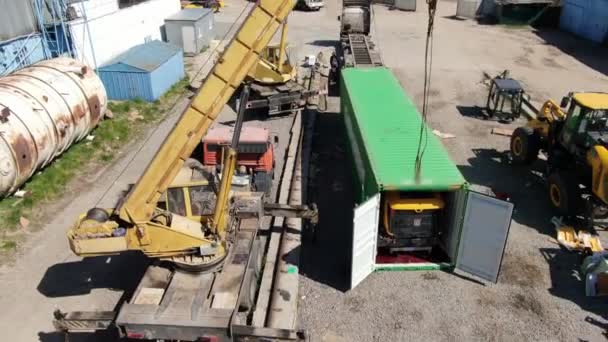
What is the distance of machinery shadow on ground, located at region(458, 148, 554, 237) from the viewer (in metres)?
14.2

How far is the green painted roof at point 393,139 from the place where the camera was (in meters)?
11.1

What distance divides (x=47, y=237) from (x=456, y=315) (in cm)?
1133

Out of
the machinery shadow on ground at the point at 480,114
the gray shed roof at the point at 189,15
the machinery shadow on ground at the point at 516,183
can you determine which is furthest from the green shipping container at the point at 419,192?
the gray shed roof at the point at 189,15

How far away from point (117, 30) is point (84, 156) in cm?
943

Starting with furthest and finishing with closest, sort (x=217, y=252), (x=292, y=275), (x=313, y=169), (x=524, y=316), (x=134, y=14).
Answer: (x=134, y=14) → (x=313, y=169) → (x=292, y=275) → (x=524, y=316) → (x=217, y=252)

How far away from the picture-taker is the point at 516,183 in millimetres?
16219

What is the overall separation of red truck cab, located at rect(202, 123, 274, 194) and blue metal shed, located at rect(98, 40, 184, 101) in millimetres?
8853

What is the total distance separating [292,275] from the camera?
1168 centimetres

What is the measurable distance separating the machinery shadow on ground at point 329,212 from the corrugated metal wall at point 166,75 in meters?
8.57

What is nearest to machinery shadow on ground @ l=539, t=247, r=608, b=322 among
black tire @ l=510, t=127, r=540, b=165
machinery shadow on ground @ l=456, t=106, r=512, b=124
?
black tire @ l=510, t=127, r=540, b=165

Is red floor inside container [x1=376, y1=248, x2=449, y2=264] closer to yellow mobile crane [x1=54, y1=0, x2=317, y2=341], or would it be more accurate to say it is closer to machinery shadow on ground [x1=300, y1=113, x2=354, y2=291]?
machinery shadow on ground [x1=300, y1=113, x2=354, y2=291]

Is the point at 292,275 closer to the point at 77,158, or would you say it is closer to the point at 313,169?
the point at 313,169

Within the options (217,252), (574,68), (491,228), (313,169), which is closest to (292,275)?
(217,252)

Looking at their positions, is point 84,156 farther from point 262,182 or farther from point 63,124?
point 262,182
